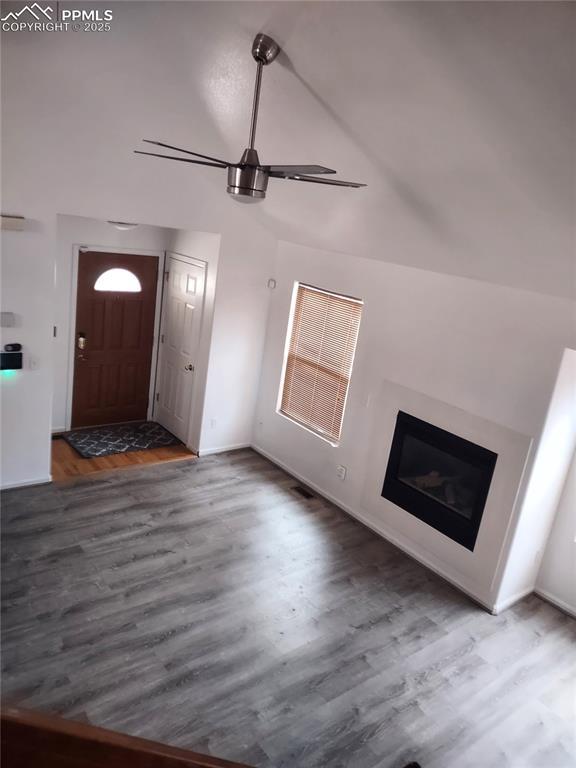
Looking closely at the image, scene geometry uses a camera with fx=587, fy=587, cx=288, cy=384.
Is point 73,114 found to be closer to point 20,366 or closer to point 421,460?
point 20,366

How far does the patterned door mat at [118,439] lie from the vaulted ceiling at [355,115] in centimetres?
264

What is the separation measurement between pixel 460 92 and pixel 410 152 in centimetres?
63

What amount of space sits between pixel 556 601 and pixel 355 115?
4.07 meters

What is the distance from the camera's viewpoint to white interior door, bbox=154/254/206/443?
638 centimetres

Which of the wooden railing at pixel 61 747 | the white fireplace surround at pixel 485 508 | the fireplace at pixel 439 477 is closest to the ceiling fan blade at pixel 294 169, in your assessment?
the wooden railing at pixel 61 747

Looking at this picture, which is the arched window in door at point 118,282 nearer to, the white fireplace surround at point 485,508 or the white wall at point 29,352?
the white wall at point 29,352

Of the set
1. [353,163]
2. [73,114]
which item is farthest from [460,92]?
[73,114]

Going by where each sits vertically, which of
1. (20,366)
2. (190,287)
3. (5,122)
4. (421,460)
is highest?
(5,122)

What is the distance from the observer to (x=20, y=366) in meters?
4.94

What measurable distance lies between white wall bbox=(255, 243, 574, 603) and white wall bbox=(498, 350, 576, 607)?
11 cm

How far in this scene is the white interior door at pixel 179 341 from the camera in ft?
20.9

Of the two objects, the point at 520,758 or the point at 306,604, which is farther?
the point at 306,604

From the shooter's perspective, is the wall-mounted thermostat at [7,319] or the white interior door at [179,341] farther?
the white interior door at [179,341]

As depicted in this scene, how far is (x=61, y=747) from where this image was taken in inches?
22.8
